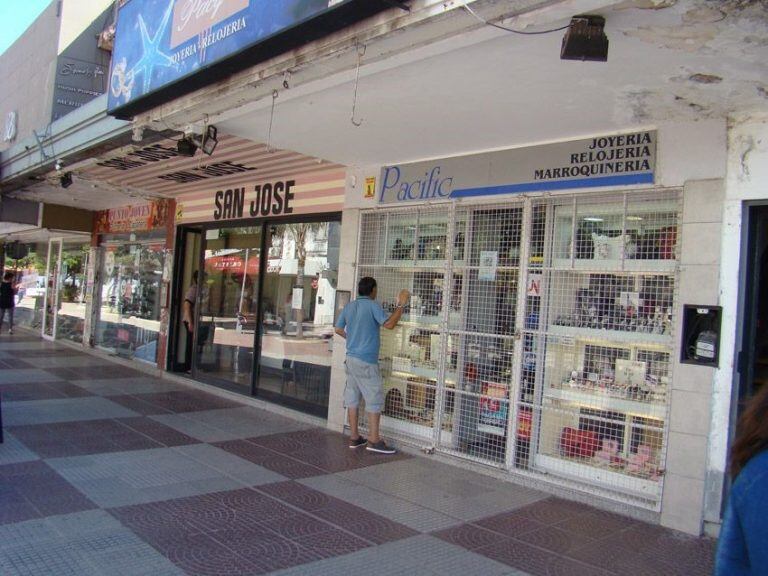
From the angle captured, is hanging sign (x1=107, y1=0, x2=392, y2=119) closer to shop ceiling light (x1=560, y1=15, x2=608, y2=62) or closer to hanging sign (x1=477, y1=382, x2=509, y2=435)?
shop ceiling light (x1=560, y1=15, x2=608, y2=62)

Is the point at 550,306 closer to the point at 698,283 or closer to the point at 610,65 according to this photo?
the point at 698,283

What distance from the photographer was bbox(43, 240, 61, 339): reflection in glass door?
15766 millimetres

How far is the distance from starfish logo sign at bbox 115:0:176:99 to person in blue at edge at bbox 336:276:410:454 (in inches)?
114

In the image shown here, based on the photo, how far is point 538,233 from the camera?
551cm

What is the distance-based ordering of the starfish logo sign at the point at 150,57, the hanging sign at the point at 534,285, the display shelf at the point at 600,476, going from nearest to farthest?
the display shelf at the point at 600,476, the hanging sign at the point at 534,285, the starfish logo sign at the point at 150,57

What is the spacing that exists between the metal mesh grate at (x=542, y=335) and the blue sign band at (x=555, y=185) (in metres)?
0.14

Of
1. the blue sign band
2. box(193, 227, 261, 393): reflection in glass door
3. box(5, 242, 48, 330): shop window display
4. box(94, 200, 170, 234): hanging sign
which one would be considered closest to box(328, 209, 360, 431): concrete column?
the blue sign band

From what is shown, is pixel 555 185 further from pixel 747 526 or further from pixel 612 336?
pixel 747 526

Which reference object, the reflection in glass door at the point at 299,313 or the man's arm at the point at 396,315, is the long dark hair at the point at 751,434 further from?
the reflection in glass door at the point at 299,313

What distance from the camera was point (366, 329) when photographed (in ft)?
20.3

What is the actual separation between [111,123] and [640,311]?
20.6 feet

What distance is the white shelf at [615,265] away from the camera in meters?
4.74

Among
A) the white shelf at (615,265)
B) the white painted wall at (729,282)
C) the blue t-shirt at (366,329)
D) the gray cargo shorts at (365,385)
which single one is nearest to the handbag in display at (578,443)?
the white painted wall at (729,282)

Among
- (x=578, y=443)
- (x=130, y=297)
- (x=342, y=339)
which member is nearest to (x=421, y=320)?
(x=342, y=339)
